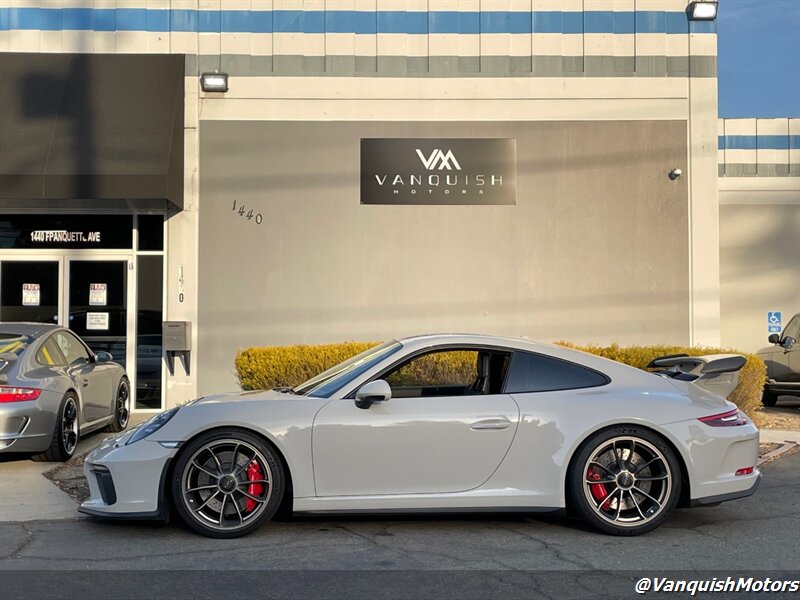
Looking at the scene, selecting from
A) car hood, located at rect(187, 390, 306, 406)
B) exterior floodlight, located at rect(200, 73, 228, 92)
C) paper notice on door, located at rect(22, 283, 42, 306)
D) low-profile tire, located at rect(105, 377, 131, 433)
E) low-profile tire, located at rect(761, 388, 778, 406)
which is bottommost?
low-profile tire, located at rect(761, 388, 778, 406)

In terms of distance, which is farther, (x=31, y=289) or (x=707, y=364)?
(x=31, y=289)

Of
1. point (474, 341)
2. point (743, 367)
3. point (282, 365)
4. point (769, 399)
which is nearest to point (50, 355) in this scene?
point (282, 365)

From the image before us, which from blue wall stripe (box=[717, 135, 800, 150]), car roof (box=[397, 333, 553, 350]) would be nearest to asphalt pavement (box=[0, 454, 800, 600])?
car roof (box=[397, 333, 553, 350])

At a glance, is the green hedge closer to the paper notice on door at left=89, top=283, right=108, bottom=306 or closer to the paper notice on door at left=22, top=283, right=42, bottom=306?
the paper notice on door at left=89, top=283, right=108, bottom=306

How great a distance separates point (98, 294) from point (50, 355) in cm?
433

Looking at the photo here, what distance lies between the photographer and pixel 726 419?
18.3 feet

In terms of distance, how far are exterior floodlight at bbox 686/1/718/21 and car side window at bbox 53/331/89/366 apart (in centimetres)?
988

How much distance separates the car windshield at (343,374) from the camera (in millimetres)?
5594

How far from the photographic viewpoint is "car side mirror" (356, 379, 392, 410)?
17.3 ft

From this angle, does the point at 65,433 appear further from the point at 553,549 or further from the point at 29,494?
the point at 553,549

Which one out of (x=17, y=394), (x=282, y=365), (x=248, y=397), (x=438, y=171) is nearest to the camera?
(x=248, y=397)

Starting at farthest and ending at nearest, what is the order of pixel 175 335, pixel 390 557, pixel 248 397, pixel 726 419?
pixel 175 335
pixel 248 397
pixel 726 419
pixel 390 557

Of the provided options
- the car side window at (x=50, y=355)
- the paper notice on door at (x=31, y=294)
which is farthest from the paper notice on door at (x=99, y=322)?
the car side window at (x=50, y=355)
